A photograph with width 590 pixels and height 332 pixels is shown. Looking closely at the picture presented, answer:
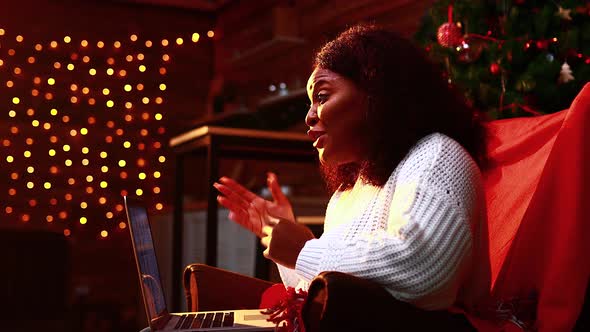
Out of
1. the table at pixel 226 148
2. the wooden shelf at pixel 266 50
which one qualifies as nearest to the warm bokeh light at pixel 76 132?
the wooden shelf at pixel 266 50

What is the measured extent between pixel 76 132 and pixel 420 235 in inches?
174

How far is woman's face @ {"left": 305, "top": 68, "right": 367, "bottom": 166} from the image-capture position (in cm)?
134

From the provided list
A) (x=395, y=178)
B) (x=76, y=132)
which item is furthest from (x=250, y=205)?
(x=76, y=132)

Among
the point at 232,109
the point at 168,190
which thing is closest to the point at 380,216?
the point at 232,109

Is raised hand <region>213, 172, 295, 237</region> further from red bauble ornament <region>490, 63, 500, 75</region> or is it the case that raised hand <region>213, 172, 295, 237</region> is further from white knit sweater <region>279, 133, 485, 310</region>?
red bauble ornament <region>490, 63, 500, 75</region>

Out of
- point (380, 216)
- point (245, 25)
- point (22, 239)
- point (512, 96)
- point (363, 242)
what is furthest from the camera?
point (245, 25)

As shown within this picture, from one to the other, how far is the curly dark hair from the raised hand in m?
0.24

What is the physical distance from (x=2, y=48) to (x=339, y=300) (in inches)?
171

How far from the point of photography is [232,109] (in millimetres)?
5359

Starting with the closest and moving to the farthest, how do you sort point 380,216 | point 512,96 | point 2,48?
point 380,216
point 512,96
point 2,48

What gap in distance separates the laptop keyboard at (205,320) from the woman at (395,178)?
17 cm

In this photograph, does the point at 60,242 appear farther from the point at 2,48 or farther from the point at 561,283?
the point at 2,48

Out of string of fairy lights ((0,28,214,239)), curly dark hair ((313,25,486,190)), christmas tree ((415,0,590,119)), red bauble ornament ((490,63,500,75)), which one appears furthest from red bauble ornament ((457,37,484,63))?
string of fairy lights ((0,28,214,239))

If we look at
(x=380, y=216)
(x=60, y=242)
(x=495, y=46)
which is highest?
(x=495, y=46)
